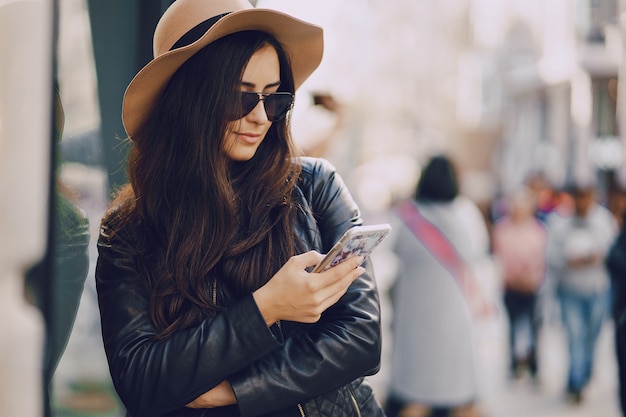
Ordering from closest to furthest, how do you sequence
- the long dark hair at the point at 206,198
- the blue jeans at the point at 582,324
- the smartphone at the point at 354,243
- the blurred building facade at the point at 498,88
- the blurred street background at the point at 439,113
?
1. the smartphone at the point at 354,243
2. the long dark hair at the point at 206,198
3. the blurred street background at the point at 439,113
4. the blue jeans at the point at 582,324
5. the blurred building facade at the point at 498,88

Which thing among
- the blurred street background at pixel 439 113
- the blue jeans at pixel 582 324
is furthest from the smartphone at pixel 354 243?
the blue jeans at pixel 582 324

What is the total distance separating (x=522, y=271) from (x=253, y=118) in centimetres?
741

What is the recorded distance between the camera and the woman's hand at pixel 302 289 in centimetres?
182

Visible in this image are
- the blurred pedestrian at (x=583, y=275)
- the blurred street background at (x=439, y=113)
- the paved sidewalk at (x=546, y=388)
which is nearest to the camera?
the blurred street background at (x=439, y=113)

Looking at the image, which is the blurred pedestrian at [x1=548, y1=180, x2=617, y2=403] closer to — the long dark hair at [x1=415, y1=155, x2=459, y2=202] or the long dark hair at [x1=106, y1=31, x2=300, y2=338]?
the long dark hair at [x1=415, y1=155, x2=459, y2=202]

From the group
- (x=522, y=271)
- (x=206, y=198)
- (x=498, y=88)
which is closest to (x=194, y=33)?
(x=206, y=198)

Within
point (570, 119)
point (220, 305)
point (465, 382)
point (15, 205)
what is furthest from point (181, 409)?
point (570, 119)

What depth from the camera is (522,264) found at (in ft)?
29.3

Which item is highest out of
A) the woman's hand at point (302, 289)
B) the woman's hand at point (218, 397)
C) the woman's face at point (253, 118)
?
the woman's face at point (253, 118)

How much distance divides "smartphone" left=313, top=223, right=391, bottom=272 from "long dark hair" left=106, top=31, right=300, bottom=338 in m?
0.22

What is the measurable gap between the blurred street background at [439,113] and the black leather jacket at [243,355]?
903 mm

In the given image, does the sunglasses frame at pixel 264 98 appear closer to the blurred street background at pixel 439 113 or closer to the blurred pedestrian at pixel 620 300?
the blurred street background at pixel 439 113

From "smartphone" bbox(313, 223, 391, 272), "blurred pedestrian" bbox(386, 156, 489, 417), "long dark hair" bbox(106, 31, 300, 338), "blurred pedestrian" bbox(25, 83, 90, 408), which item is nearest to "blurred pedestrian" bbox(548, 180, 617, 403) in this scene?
"blurred pedestrian" bbox(386, 156, 489, 417)

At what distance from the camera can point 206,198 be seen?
2049 mm
